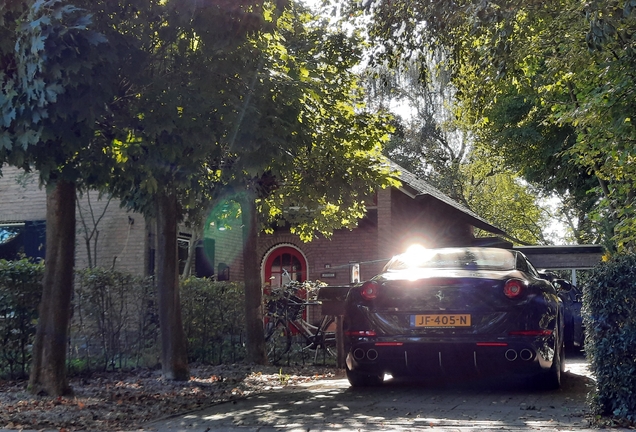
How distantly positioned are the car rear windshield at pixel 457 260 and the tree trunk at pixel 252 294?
12.7 feet

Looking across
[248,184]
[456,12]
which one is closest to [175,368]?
[248,184]

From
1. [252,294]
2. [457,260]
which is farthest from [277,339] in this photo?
[457,260]

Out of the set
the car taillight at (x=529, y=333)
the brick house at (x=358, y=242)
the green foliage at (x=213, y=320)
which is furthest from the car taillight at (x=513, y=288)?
the brick house at (x=358, y=242)

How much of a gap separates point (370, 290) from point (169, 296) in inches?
127

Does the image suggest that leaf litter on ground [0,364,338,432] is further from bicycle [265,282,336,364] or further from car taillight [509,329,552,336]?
car taillight [509,329,552,336]

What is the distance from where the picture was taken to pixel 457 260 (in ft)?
28.2

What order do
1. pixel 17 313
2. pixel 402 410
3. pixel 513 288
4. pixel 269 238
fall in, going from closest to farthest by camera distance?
pixel 402 410
pixel 513 288
pixel 17 313
pixel 269 238

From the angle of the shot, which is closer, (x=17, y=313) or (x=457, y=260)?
(x=457, y=260)

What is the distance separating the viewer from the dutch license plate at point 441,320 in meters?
7.53

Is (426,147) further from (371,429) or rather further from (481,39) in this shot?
(371,429)

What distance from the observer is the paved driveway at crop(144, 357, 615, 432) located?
5934 mm

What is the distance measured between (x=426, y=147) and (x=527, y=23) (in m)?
36.4

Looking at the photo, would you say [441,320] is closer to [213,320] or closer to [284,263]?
[213,320]

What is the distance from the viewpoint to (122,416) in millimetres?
6648
